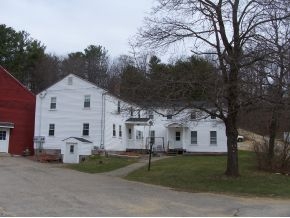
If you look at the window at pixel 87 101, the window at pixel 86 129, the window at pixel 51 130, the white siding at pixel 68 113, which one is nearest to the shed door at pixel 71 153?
the white siding at pixel 68 113

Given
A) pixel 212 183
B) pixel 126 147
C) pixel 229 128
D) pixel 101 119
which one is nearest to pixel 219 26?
pixel 229 128

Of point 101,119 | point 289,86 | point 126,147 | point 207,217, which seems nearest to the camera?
point 207,217

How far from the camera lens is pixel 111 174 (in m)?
29.5

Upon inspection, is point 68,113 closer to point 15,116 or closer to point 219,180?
point 15,116

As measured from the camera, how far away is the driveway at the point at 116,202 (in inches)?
555

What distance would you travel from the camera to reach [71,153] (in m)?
42.2

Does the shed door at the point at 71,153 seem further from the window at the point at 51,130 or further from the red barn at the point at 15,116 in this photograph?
the red barn at the point at 15,116

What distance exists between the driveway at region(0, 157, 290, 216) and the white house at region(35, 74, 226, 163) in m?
21.7

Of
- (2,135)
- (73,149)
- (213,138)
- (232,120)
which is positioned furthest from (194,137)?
(232,120)

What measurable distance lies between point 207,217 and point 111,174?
16392 mm

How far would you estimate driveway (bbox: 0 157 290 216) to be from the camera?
1410 centimetres

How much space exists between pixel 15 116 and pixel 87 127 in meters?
8.05

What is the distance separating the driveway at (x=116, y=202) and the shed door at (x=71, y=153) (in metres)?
19.5

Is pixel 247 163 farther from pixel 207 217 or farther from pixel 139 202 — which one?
pixel 207 217
